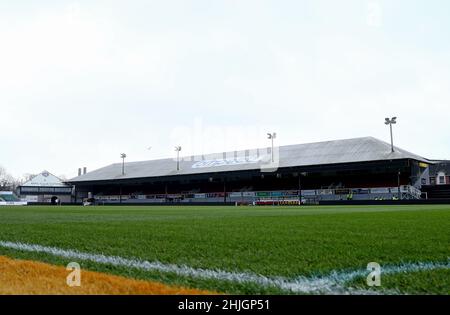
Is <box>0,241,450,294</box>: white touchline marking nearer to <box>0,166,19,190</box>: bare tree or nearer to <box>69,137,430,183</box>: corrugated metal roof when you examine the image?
<box>69,137,430,183</box>: corrugated metal roof

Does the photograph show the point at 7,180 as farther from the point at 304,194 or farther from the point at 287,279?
the point at 287,279

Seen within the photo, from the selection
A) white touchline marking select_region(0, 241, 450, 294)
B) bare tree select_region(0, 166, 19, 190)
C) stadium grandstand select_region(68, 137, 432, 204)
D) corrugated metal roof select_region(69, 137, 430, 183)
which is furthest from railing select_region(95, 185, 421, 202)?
bare tree select_region(0, 166, 19, 190)

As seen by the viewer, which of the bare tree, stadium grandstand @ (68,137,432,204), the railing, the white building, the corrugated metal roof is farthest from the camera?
the bare tree

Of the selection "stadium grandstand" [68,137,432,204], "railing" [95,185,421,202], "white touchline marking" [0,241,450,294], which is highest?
"stadium grandstand" [68,137,432,204]

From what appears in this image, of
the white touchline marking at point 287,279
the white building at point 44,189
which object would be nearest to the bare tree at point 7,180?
the white building at point 44,189

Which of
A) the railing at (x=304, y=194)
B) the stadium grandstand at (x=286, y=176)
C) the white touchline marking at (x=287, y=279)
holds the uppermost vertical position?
the stadium grandstand at (x=286, y=176)

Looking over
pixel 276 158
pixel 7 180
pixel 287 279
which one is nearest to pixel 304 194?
pixel 276 158

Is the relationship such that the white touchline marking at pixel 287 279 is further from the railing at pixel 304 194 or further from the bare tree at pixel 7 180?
the bare tree at pixel 7 180

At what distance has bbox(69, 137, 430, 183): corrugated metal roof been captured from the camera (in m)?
38.9

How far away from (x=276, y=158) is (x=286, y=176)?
221 cm

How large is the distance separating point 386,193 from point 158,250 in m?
34.6

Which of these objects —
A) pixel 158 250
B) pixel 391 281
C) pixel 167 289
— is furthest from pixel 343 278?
pixel 158 250

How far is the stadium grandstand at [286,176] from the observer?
37.6 m
